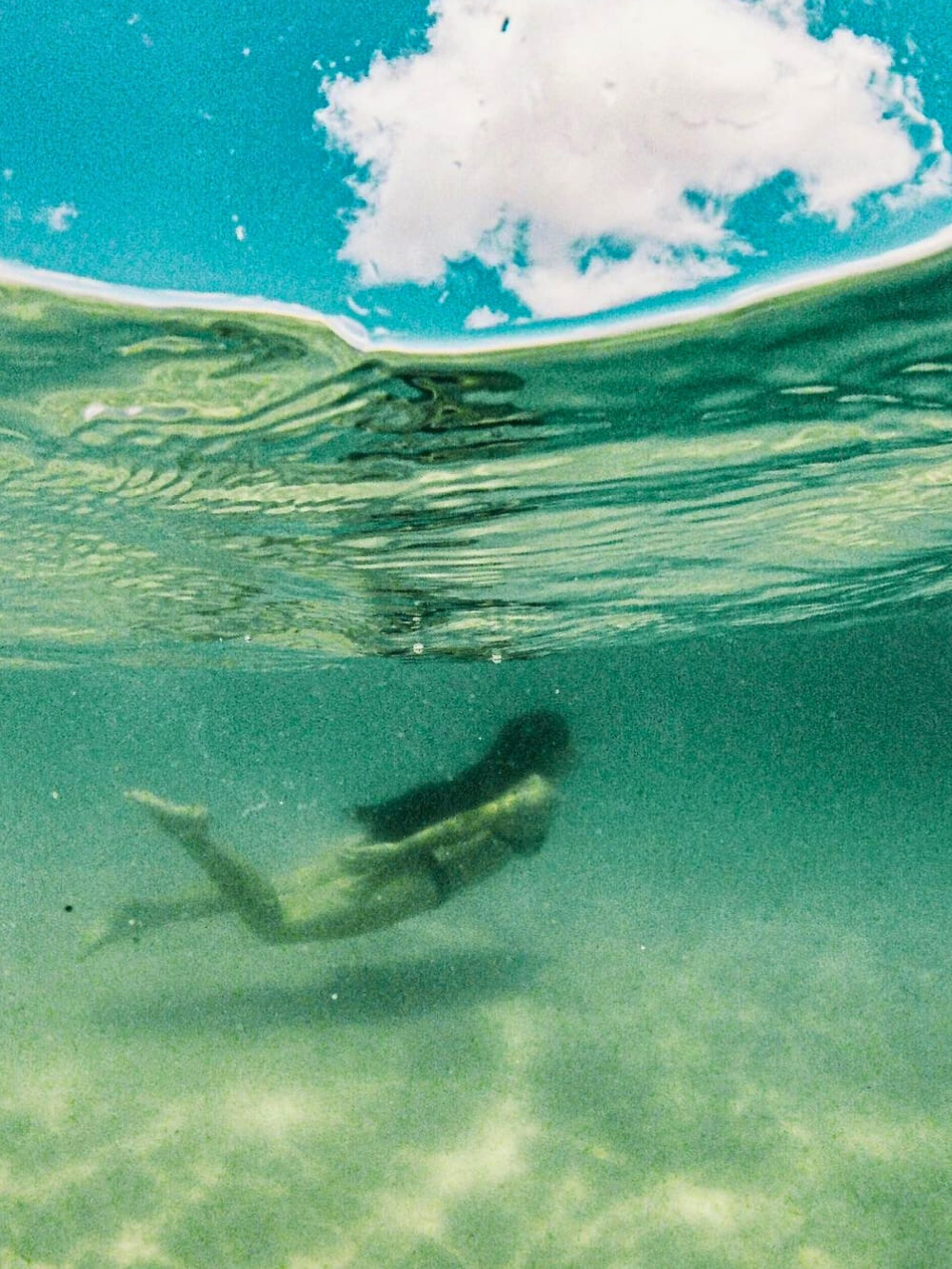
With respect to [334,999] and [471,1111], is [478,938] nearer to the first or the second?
[334,999]

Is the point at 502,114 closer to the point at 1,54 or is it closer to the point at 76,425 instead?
the point at 1,54

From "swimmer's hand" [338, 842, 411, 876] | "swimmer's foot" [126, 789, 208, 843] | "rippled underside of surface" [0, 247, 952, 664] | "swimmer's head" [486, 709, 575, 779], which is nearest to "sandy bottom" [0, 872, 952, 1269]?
"swimmer's hand" [338, 842, 411, 876]

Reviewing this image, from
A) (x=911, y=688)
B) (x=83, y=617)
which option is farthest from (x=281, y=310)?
(x=911, y=688)

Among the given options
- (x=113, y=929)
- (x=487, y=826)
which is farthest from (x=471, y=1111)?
(x=113, y=929)

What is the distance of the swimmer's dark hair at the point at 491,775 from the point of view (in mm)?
13406

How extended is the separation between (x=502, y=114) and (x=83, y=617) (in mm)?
19726

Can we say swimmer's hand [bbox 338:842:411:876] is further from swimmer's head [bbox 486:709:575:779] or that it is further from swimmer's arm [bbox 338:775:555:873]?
swimmer's head [bbox 486:709:575:779]

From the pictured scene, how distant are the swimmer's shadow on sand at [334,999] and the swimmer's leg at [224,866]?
1941mm

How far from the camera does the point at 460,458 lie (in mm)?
9039

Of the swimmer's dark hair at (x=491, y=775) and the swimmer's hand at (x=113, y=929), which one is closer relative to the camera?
the swimmer's hand at (x=113, y=929)

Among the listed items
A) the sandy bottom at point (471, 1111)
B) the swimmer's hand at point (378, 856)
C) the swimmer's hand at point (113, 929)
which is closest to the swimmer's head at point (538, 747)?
the swimmer's hand at point (378, 856)

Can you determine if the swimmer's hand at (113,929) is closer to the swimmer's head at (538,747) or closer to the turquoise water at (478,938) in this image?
the turquoise water at (478,938)

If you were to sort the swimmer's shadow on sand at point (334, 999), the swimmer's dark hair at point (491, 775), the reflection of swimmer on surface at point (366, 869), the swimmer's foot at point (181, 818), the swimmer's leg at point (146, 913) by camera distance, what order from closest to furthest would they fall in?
the swimmer's foot at point (181, 818)
the reflection of swimmer on surface at point (366, 869)
the swimmer's leg at point (146, 913)
the swimmer's shadow on sand at point (334, 999)
the swimmer's dark hair at point (491, 775)

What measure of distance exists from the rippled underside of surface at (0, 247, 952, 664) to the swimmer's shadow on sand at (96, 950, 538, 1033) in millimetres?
7285
